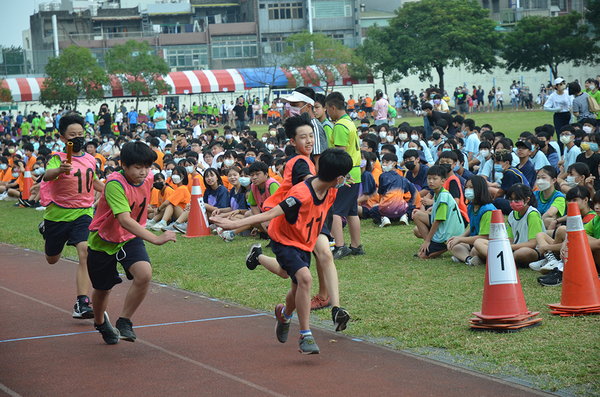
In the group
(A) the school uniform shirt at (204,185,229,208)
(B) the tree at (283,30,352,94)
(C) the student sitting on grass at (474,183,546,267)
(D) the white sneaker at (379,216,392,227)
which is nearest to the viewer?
(C) the student sitting on grass at (474,183,546,267)

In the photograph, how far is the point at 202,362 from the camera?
17.3 feet

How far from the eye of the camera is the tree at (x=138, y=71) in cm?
5269

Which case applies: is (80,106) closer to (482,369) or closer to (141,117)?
(141,117)

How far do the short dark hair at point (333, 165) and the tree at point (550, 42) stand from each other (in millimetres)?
47438

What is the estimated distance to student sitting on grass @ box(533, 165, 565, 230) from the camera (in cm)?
870

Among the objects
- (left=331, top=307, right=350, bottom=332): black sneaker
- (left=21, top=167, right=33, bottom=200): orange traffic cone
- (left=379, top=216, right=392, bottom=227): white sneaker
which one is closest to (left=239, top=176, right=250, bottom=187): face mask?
(left=379, top=216, right=392, bottom=227): white sneaker

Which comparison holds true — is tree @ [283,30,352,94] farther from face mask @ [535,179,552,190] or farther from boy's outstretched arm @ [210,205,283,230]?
boy's outstretched arm @ [210,205,283,230]

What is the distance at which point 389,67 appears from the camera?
5169cm

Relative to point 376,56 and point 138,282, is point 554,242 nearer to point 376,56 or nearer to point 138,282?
point 138,282

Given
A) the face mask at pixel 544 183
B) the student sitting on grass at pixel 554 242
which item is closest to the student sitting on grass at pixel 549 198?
the face mask at pixel 544 183

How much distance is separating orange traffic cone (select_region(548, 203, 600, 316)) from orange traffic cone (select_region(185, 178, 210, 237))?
743cm

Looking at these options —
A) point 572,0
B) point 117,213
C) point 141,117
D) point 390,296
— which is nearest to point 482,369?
point 390,296

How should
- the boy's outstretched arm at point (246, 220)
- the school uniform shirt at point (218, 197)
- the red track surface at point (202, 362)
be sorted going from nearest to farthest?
1. the red track surface at point (202, 362)
2. the boy's outstretched arm at point (246, 220)
3. the school uniform shirt at point (218, 197)

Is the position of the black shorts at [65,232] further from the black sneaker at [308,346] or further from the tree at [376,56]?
the tree at [376,56]
